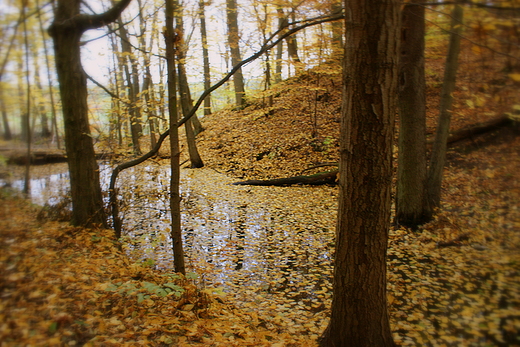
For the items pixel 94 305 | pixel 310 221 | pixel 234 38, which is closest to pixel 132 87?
pixel 234 38

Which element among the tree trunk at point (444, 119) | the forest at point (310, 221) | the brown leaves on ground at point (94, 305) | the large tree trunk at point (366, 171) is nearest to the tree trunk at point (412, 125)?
the forest at point (310, 221)

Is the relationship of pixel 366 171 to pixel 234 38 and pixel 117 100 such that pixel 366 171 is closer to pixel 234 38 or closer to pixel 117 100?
pixel 117 100

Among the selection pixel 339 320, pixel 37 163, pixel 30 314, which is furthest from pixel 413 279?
pixel 37 163

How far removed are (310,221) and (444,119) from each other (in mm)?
3485

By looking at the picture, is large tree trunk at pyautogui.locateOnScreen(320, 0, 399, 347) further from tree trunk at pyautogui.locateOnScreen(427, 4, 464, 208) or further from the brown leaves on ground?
tree trunk at pyautogui.locateOnScreen(427, 4, 464, 208)

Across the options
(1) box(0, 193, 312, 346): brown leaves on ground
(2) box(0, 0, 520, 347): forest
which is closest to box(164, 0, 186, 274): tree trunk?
(2) box(0, 0, 520, 347): forest

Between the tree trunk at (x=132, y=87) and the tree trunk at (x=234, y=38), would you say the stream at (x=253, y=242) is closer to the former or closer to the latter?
the tree trunk at (x=132, y=87)

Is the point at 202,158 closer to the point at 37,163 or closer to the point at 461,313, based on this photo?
the point at 37,163

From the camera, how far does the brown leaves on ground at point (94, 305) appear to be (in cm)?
241

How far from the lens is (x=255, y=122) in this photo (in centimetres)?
1570

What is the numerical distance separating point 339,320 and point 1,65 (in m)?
6.94

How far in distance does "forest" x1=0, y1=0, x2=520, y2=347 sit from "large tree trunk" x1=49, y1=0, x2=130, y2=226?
0.02 metres

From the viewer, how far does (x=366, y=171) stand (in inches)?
100

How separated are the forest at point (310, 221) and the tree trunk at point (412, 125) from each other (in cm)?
3
